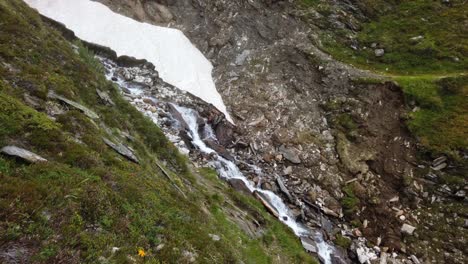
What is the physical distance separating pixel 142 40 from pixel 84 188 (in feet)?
113

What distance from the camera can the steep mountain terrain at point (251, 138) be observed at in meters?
8.72

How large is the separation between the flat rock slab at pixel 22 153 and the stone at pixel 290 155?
20698 millimetres

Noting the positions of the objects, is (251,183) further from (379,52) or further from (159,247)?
(379,52)

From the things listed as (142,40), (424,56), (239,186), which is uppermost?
(424,56)

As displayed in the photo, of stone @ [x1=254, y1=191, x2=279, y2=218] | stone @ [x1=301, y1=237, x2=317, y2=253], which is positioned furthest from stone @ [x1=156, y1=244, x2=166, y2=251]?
stone @ [x1=254, y1=191, x2=279, y2=218]

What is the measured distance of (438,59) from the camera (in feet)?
111

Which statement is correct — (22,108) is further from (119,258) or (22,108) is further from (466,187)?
(466,187)

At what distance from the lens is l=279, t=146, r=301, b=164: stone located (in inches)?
1072

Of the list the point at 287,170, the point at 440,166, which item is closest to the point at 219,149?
the point at 287,170

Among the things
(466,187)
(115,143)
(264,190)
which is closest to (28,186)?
(115,143)

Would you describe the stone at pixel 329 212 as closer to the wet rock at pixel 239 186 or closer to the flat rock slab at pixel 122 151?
the wet rock at pixel 239 186

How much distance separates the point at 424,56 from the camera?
3441 centimetres

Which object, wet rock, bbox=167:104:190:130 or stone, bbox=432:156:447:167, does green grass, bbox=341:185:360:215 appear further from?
wet rock, bbox=167:104:190:130

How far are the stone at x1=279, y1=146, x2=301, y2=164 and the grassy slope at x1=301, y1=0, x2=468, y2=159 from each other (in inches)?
389
